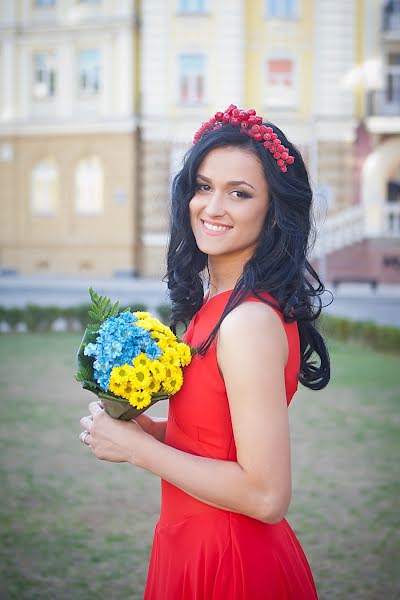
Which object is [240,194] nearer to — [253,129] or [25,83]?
[253,129]

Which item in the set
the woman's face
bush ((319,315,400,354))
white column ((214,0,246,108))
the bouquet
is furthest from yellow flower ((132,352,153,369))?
white column ((214,0,246,108))

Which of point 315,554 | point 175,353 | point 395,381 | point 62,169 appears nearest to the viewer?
point 175,353

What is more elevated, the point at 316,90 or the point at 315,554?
the point at 316,90

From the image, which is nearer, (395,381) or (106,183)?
(395,381)

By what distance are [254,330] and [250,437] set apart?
24 centimetres

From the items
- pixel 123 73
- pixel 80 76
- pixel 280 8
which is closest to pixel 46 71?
pixel 80 76

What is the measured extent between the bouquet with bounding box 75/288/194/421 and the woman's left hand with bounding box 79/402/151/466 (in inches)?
1.0

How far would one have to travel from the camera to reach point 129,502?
5113 millimetres

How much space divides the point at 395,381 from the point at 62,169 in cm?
1799

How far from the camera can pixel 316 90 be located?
23766mm

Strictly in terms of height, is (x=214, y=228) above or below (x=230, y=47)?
below

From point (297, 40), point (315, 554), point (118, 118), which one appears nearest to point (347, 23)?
point (297, 40)

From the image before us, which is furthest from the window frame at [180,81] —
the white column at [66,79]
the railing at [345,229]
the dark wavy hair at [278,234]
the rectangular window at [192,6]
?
the dark wavy hair at [278,234]

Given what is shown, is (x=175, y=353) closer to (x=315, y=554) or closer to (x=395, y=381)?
(x=315, y=554)
